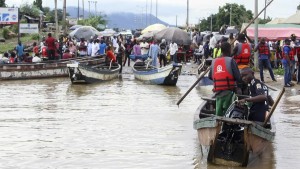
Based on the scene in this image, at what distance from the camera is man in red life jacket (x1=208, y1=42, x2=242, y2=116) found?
10312 millimetres

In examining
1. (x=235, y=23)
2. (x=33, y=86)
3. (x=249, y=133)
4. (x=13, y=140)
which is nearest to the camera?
(x=249, y=133)

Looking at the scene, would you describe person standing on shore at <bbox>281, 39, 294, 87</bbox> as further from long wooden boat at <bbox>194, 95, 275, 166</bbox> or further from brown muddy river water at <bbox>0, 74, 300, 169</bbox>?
long wooden boat at <bbox>194, 95, 275, 166</bbox>

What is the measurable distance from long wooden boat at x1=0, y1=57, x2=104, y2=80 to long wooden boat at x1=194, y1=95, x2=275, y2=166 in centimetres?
1710

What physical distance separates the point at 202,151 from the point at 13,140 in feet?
12.4

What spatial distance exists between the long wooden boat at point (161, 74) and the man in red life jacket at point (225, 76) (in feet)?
41.5

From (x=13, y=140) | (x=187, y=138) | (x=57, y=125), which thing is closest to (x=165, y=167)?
(x=187, y=138)

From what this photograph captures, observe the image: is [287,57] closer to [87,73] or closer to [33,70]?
[87,73]

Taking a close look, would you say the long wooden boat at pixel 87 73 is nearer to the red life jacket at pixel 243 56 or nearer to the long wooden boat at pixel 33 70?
the long wooden boat at pixel 33 70

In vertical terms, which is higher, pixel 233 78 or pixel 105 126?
pixel 233 78

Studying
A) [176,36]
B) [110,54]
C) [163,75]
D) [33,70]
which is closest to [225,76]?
[163,75]

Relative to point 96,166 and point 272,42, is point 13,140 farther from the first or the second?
point 272,42

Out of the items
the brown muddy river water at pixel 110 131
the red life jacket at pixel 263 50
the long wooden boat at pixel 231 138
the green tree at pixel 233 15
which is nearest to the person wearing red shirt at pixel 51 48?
the brown muddy river water at pixel 110 131

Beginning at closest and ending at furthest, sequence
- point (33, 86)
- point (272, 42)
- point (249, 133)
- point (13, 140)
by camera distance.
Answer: point (249, 133), point (13, 140), point (33, 86), point (272, 42)

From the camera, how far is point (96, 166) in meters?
10.0
